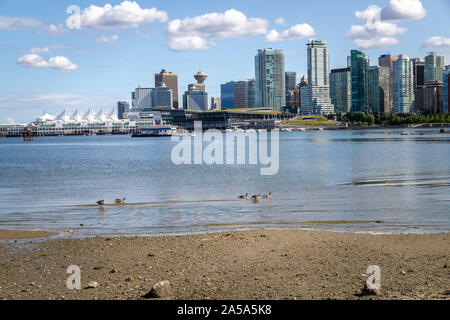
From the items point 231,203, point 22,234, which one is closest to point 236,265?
point 22,234

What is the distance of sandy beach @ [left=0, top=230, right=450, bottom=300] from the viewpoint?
9680 millimetres

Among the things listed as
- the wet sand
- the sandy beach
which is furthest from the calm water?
the sandy beach

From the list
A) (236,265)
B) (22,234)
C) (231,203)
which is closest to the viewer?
(236,265)

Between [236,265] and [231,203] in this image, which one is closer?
[236,265]

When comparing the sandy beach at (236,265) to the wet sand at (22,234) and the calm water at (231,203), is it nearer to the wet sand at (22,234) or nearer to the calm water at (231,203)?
the wet sand at (22,234)

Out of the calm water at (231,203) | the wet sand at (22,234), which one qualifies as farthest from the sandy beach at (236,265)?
the calm water at (231,203)

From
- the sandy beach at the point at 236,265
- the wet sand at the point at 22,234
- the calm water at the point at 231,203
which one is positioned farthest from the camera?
the calm water at the point at 231,203

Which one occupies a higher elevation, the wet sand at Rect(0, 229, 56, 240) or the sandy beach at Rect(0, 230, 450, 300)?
the sandy beach at Rect(0, 230, 450, 300)

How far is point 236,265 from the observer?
11.9 metres

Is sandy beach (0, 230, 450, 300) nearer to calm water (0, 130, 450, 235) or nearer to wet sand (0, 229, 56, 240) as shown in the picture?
wet sand (0, 229, 56, 240)

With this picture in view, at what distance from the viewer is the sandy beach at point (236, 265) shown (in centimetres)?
968

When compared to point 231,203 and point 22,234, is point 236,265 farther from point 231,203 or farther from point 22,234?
point 231,203
